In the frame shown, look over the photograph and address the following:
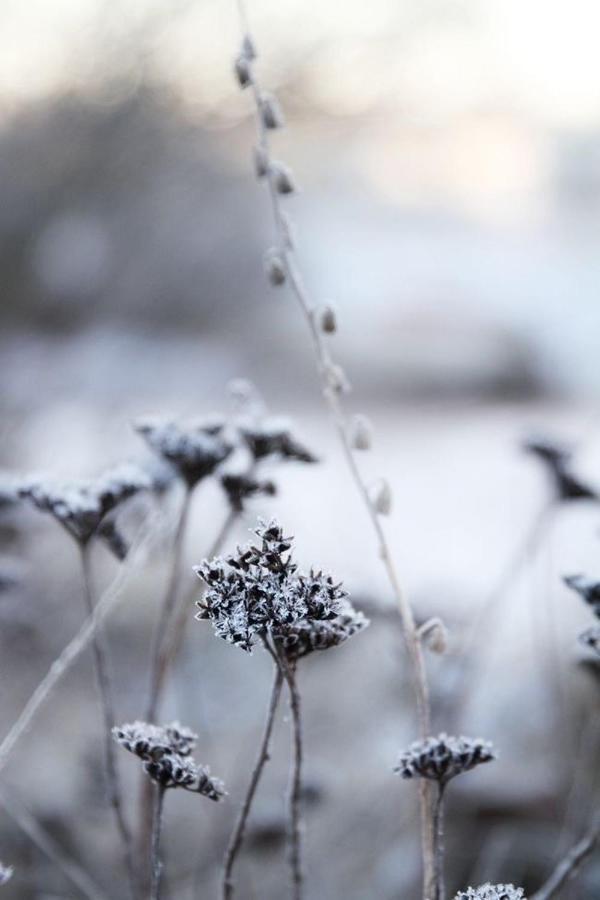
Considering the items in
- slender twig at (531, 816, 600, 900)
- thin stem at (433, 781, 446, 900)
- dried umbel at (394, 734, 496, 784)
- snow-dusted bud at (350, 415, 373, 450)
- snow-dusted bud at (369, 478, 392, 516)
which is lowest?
slender twig at (531, 816, 600, 900)

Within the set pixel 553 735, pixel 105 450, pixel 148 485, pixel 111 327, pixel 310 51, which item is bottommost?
pixel 553 735

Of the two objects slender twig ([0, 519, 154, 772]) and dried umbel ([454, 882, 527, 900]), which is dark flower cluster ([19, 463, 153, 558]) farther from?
dried umbel ([454, 882, 527, 900])

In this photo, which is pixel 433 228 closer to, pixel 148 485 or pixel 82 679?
pixel 82 679

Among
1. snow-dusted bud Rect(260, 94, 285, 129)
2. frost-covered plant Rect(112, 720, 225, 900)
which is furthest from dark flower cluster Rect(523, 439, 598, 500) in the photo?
frost-covered plant Rect(112, 720, 225, 900)

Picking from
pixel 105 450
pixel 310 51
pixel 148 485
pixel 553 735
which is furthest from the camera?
pixel 310 51

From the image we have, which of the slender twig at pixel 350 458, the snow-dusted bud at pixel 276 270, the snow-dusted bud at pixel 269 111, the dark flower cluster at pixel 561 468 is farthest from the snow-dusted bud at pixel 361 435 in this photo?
the dark flower cluster at pixel 561 468

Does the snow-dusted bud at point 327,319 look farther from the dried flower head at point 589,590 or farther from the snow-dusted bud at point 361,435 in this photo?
the dried flower head at point 589,590

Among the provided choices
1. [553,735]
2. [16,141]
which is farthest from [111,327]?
[553,735]

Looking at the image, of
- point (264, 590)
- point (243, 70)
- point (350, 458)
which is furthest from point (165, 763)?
point (243, 70)
